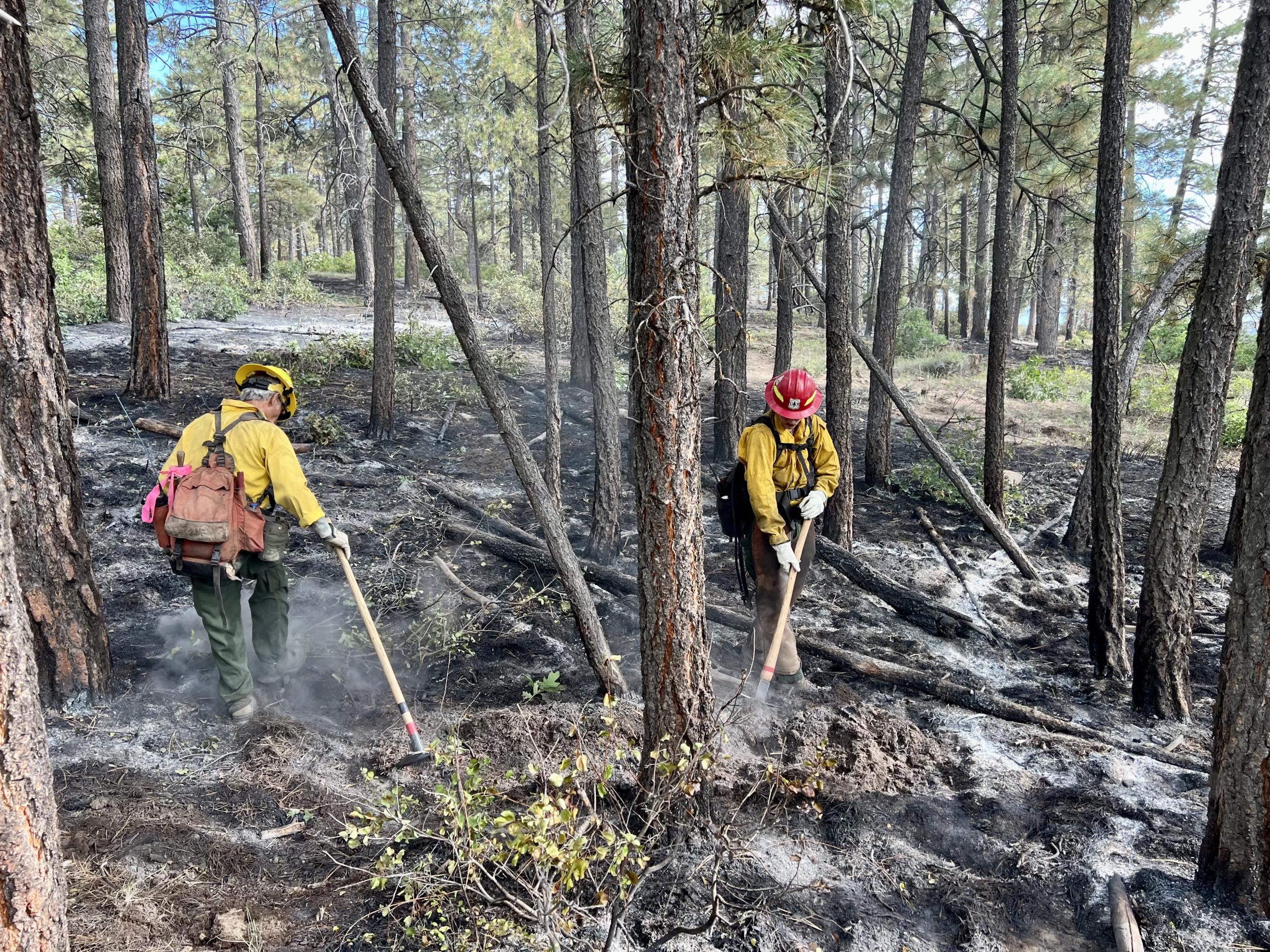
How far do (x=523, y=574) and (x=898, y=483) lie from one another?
5907 mm

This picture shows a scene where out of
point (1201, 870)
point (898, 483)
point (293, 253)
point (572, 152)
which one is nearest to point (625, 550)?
point (572, 152)

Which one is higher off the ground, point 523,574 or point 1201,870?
point 523,574


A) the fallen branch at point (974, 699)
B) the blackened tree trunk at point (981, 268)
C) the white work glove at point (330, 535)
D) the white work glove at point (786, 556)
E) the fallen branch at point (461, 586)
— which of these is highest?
the blackened tree trunk at point (981, 268)

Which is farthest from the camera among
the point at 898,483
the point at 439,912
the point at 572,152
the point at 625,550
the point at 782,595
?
the point at 898,483

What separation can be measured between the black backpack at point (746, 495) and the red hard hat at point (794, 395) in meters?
0.19

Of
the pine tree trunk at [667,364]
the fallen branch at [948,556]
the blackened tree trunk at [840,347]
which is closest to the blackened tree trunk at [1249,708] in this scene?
the pine tree trunk at [667,364]

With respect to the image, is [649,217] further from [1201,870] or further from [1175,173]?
[1175,173]

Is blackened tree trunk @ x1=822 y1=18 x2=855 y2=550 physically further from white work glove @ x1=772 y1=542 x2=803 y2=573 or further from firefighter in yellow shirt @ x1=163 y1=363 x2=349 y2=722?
firefighter in yellow shirt @ x1=163 y1=363 x2=349 y2=722

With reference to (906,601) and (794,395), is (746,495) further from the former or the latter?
(906,601)

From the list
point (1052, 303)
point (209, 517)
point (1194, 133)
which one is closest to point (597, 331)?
point (209, 517)

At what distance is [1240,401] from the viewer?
1580 cm

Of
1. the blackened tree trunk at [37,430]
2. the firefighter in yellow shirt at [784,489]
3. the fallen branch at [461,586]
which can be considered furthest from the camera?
the fallen branch at [461,586]

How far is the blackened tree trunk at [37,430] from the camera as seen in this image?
3627 millimetres

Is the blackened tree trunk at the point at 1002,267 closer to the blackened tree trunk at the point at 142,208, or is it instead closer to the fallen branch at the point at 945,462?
the fallen branch at the point at 945,462
